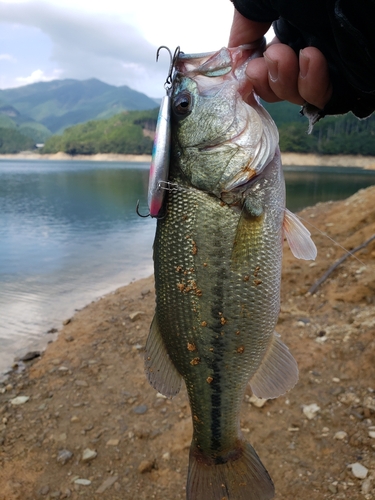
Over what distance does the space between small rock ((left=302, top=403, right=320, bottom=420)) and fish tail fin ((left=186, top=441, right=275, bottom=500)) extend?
209cm

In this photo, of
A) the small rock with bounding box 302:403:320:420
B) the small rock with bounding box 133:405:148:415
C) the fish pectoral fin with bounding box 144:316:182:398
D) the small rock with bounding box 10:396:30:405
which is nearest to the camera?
the fish pectoral fin with bounding box 144:316:182:398

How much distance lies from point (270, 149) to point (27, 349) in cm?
671

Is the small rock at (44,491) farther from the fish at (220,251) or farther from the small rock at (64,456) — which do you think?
the fish at (220,251)

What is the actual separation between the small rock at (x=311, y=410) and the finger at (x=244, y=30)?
370cm

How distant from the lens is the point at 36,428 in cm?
484

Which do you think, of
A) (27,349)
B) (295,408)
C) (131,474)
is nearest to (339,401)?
(295,408)

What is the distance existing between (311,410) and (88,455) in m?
2.44

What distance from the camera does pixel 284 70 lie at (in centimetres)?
203

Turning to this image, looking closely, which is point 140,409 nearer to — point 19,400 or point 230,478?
point 19,400

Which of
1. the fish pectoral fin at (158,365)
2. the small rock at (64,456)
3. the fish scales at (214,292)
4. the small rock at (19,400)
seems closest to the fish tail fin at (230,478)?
the fish scales at (214,292)

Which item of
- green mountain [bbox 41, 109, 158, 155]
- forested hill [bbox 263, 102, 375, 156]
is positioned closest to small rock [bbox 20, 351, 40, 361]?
forested hill [bbox 263, 102, 375, 156]

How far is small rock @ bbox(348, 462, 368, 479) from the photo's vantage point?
3.44 metres

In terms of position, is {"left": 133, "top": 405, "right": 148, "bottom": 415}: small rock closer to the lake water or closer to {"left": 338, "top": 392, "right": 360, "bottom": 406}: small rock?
{"left": 338, "top": 392, "right": 360, "bottom": 406}: small rock

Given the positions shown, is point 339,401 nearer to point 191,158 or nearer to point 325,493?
point 325,493
